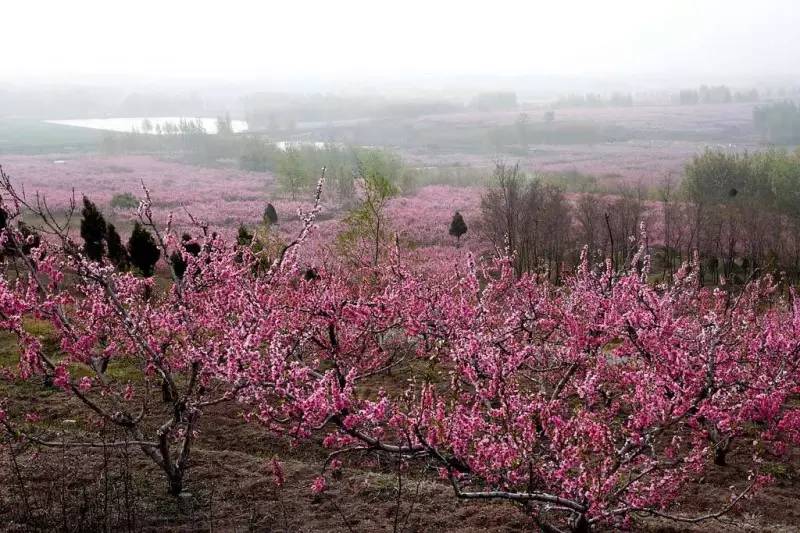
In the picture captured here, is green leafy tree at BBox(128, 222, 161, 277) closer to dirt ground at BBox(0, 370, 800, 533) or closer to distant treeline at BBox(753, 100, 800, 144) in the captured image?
dirt ground at BBox(0, 370, 800, 533)

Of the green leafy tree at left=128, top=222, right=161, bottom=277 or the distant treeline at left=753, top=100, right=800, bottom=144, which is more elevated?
the distant treeline at left=753, top=100, right=800, bottom=144

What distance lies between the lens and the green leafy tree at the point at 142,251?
26734 mm

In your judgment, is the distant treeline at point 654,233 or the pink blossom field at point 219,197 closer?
the distant treeline at point 654,233

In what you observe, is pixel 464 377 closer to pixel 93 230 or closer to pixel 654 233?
pixel 93 230

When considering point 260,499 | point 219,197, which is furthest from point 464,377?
point 219,197

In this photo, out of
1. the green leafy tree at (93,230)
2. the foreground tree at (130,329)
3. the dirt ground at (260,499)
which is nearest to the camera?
the foreground tree at (130,329)

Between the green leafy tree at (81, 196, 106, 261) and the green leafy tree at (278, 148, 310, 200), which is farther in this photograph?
the green leafy tree at (278, 148, 310, 200)

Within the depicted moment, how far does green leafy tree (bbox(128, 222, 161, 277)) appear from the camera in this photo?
2673 cm

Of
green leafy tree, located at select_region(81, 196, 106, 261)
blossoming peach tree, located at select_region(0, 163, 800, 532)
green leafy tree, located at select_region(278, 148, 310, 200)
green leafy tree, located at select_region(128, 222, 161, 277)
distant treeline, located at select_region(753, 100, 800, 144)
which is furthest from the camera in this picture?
distant treeline, located at select_region(753, 100, 800, 144)

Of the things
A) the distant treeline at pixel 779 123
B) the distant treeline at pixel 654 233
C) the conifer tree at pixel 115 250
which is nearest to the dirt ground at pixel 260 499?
the conifer tree at pixel 115 250

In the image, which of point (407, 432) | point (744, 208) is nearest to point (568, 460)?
A: point (407, 432)

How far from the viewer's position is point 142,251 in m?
27.0

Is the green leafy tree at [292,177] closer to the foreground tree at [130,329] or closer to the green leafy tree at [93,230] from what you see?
the green leafy tree at [93,230]

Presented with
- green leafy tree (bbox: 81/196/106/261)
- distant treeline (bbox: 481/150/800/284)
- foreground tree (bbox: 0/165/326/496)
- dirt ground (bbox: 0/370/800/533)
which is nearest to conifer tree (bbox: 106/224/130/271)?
green leafy tree (bbox: 81/196/106/261)
